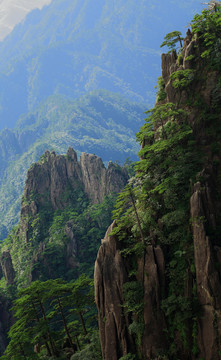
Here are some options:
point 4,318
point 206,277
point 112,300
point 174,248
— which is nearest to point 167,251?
point 174,248

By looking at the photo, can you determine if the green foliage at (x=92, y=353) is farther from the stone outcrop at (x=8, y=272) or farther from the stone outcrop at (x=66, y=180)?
the stone outcrop at (x=66, y=180)

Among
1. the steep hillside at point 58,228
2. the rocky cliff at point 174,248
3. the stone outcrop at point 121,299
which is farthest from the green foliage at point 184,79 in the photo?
the steep hillside at point 58,228

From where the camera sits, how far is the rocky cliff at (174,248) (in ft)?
69.2

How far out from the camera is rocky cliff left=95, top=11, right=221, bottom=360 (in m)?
21.1

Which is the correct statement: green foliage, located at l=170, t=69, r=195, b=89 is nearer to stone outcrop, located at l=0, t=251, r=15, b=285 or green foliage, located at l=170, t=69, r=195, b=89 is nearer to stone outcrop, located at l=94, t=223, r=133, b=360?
stone outcrop, located at l=94, t=223, r=133, b=360

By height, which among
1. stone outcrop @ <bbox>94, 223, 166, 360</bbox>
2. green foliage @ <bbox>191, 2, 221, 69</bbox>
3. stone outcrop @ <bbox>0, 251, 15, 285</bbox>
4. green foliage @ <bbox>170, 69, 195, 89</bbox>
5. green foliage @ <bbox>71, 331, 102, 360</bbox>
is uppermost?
green foliage @ <bbox>191, 2, 221, 69</bbox>

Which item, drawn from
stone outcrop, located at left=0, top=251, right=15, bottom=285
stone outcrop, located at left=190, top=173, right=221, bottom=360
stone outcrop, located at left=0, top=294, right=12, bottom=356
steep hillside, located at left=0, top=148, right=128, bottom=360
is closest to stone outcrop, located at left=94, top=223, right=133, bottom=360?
stone outcrop, located at left=190, top=173, right=221, bottom=360

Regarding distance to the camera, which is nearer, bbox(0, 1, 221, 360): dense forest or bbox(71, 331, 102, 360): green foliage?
bbox(0, 1, 221, 360): dense forest

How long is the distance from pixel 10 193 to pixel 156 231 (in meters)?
172

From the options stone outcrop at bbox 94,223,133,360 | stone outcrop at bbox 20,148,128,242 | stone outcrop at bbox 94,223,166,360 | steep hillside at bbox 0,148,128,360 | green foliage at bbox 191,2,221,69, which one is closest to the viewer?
stone outcrop at bbox 94,223,166,360

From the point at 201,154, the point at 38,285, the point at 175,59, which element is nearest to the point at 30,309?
the point at 38,285

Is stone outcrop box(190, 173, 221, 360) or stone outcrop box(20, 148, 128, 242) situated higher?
→ stone outcrop box(20, 148, 128, 242)

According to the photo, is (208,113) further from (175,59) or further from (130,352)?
(130,352)

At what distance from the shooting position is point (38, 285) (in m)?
29.2
